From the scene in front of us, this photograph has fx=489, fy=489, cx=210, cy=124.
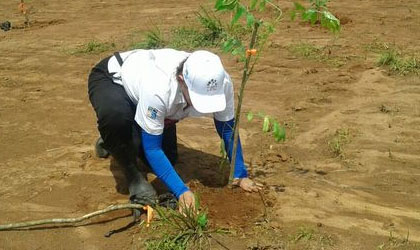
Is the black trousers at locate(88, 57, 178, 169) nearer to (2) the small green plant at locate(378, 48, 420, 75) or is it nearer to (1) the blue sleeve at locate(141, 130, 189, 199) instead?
(1) the blue sleeve at locate(141, 130, 189, 199)

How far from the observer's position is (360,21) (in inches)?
252

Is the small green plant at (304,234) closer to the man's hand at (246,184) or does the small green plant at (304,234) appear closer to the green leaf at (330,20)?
the man's hand at (246,184)

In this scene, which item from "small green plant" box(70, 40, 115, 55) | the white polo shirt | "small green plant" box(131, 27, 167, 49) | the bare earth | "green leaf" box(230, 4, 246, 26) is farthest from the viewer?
"small green plant" box(70, 40, 115, 55)

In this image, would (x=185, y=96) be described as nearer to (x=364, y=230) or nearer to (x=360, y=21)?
(x=364, y=230)

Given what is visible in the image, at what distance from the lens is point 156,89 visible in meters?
2.56

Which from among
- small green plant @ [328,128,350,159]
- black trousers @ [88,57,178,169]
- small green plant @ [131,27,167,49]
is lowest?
small green plant @ [328,128,350,159]

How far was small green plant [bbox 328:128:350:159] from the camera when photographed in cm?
348

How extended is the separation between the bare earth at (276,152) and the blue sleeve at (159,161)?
275 millimetres

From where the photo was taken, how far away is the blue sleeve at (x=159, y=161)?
264 centimetres

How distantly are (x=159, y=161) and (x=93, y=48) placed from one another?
155 inches

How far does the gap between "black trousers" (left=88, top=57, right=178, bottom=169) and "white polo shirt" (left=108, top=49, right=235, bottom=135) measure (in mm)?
77

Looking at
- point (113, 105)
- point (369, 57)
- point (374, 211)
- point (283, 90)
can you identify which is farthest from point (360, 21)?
point (113, 105)

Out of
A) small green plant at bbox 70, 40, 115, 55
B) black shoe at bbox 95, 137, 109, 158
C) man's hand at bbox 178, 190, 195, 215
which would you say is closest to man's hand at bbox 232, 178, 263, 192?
man's hand at bbox 178, 190, 195, 215

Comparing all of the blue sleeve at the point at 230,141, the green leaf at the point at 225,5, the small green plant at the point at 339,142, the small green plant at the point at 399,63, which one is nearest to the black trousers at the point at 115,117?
the blue sleeve at the point at 230,141
